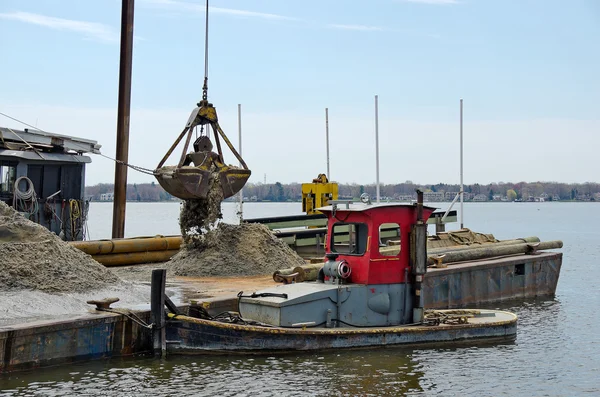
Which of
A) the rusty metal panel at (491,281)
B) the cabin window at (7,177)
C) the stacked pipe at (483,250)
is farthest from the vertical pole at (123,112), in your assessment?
the rusty metal panel at (491,281)

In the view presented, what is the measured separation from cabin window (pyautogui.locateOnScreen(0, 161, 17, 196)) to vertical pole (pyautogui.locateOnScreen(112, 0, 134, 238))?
3.32 metres

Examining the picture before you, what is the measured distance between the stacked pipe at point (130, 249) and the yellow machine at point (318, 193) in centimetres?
1393

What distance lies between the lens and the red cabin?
1435cm

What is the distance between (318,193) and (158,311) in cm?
2374

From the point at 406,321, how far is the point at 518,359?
6.99ft

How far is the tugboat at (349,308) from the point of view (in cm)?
1348

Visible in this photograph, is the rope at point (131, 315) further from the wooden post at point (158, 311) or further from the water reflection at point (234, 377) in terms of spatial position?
the water reflection at point (234, 377)

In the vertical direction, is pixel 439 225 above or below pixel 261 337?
above

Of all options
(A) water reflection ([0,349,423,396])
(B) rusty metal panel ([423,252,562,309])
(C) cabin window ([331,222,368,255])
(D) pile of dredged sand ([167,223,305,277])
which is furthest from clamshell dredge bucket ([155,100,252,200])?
(A) water reflection ([0,349,423,396])

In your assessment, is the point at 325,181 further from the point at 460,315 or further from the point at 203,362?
the point at 203,362

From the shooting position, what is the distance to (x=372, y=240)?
47.1ft

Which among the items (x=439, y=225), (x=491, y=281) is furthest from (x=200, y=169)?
(x=439, y=225)

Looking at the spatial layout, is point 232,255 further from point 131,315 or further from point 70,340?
point 70,340

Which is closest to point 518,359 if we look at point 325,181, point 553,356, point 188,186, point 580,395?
point 553,356
